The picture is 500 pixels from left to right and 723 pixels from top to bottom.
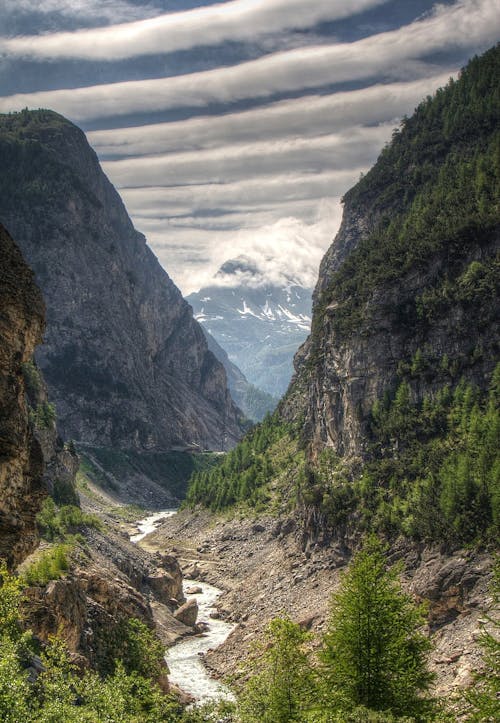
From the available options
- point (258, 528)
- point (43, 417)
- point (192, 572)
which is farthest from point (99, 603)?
point (258, 528)

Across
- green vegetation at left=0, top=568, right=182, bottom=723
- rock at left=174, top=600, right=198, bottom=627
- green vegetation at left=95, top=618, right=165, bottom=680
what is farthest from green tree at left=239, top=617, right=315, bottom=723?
rock at left=174, top=600, right=198, bottom=627

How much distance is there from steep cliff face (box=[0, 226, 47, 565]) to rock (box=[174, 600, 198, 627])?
202 ft

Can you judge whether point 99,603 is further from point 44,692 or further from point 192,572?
point 192,572

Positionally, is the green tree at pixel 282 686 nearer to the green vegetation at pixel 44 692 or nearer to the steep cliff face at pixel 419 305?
the green vegetation at pixel 44 692

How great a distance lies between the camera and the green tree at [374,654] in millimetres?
44906

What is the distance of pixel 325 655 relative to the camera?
157 ft

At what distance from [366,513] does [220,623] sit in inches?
1061

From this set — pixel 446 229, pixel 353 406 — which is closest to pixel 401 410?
pixel 353 406

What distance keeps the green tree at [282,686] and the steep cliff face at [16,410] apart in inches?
705

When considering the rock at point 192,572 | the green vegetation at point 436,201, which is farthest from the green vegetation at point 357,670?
the rock at point 192,572

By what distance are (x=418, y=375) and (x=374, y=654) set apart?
217 feet

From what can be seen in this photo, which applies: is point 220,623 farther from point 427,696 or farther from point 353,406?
point 427,696

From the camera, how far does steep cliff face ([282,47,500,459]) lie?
106 m

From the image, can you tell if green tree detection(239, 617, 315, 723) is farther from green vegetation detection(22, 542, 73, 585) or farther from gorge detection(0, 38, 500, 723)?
green vegetation detection(22, 542, 73, 585)
